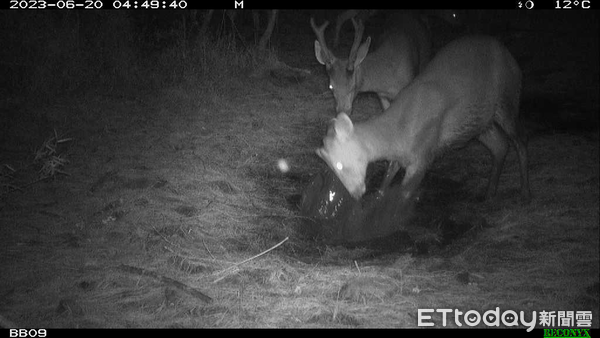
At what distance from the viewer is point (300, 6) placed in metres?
18.6

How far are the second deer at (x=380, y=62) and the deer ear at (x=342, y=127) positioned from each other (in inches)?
99.1

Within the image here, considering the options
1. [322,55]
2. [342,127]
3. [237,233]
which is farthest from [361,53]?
[237,233]

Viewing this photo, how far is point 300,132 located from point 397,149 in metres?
2.93

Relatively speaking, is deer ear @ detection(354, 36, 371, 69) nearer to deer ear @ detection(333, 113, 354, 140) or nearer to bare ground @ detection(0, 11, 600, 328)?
bare ground @ detection(0, 11, 600, 328)

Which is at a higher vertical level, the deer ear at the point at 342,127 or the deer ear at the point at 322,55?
the deer ear at the point at 322,55

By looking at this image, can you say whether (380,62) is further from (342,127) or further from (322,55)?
(342,127)

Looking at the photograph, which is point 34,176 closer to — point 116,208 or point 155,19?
point 116,208

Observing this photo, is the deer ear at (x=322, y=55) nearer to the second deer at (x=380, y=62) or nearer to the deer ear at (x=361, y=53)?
the second deer at (x=380, y=62)

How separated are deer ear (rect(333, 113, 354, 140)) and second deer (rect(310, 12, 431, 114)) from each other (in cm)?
252

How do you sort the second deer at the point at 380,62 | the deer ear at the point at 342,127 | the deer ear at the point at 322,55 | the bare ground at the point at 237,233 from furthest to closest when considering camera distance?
1. the deer ear at the point at 322,55
2. the second deer at the point at 380,62
3. the deer ear at the point at 342,127
4. the bare ground at the point at 237,233

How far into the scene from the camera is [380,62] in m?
10.4

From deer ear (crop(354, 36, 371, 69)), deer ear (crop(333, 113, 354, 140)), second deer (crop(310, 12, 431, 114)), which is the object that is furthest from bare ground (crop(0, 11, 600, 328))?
deer ear (crop(354, 36, 371, 69))

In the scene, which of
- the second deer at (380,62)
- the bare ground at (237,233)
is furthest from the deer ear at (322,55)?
the bare ground at (237,233)

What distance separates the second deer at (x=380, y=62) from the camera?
9758 mm
